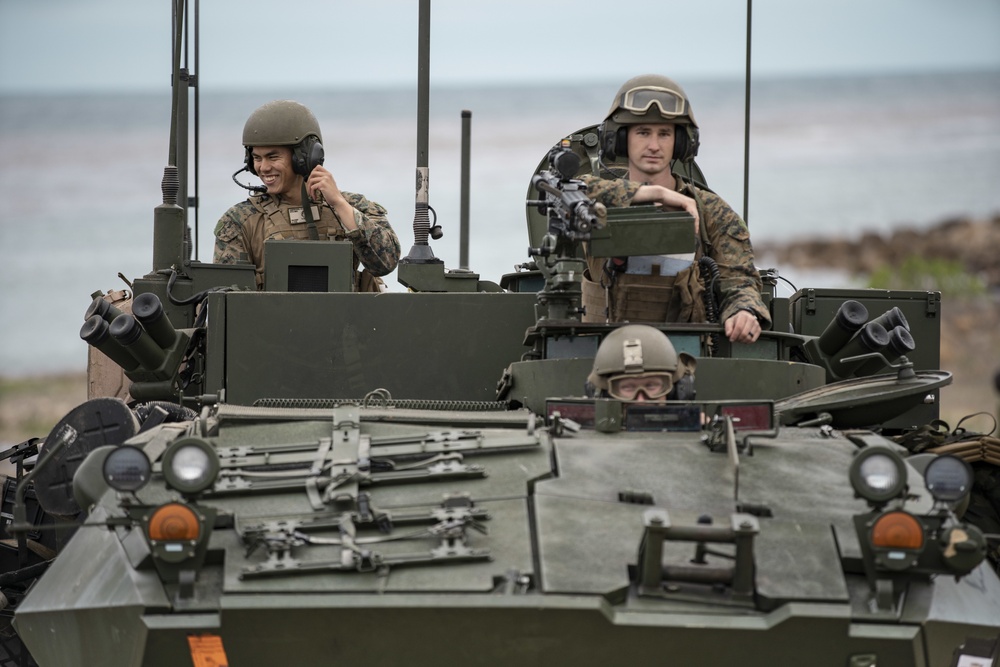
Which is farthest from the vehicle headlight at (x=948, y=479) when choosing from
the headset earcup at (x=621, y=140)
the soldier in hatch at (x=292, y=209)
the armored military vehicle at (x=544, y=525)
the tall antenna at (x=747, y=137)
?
the tall antenna at (x=747, y=137)

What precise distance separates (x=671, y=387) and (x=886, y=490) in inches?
72.5

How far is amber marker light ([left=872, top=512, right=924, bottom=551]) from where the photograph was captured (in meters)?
7.10

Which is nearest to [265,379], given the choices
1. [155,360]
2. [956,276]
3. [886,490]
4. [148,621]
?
[155,360]

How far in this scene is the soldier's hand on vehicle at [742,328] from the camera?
9.83 metres

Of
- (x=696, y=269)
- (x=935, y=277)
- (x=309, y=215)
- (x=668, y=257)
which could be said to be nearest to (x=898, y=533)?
(x=668, y=257)

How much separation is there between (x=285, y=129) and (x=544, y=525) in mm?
5861

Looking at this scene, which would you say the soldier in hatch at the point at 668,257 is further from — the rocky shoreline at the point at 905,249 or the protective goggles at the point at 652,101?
the rocky shoreline at the point at 905,249

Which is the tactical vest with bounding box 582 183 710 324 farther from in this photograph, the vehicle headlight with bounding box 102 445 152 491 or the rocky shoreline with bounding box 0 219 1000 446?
the vehicle headlight with bounding box 102 445 152 491

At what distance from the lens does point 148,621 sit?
23.3 ft

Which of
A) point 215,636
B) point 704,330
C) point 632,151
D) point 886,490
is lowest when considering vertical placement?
point 215,636

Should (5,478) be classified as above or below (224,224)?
below

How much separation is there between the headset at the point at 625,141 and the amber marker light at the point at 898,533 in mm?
4207

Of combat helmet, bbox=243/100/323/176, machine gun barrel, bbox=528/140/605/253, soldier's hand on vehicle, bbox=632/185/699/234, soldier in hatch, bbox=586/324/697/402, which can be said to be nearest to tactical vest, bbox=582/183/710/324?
soldier's hand on vehicle, bbox=632/185/699/234

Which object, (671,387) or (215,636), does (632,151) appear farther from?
(215,636)
